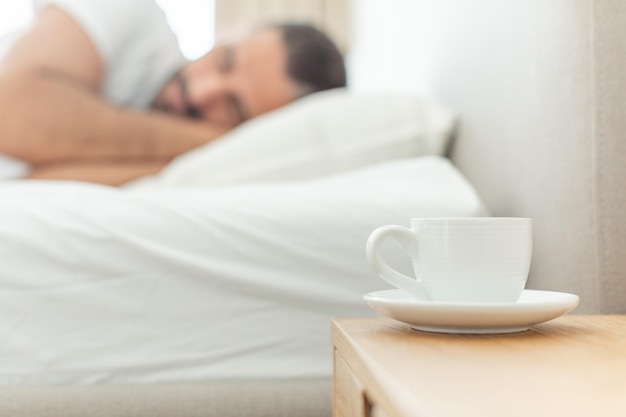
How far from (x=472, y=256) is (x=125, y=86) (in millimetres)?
1281

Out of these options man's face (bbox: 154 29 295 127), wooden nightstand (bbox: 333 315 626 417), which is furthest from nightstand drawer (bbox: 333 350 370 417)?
man's face (bbox: 154 29 295 127)

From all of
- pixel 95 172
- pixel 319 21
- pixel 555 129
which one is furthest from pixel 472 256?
pixel 319 21

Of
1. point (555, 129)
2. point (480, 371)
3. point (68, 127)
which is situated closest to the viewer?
point (480, 371)

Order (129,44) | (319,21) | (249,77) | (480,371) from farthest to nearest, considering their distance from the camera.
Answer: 1. (319,21)
2. (129,44)
3. (249,77)
4. (480,371)

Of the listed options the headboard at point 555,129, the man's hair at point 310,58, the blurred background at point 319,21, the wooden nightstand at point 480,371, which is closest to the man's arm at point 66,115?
the man's hair at point 310,58

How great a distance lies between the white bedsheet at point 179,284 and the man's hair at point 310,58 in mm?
782

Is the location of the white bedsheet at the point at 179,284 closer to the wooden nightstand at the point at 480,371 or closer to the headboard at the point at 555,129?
the headboard at the point at 555,129

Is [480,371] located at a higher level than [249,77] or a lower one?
lower

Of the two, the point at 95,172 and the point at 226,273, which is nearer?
the point at 226,273

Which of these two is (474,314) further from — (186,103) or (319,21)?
(319,21)

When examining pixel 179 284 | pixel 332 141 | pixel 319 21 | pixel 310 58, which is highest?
pixel 319 21

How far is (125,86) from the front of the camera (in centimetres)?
157

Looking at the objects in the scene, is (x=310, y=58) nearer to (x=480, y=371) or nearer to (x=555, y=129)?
(x=555, y=129)

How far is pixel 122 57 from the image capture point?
1.60 metres
